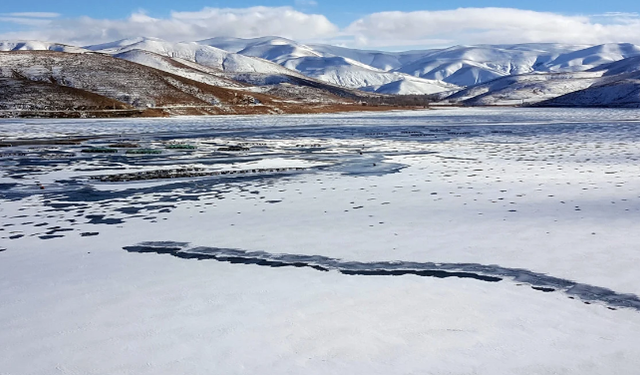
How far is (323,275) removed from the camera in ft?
32.2

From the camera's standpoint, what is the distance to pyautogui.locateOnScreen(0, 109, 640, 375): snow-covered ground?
6.85m

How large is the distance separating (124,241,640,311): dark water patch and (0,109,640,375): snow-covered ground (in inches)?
1.7

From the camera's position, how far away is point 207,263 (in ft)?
34.7

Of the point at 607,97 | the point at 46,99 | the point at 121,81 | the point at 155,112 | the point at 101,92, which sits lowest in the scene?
the point at 607,97

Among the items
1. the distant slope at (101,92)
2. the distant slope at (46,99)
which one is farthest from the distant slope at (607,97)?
the distant slope at (46,99)

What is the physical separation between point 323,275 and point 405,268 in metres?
1.44

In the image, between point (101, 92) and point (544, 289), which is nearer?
point (544, 289)

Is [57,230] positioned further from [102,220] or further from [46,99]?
[46,99]

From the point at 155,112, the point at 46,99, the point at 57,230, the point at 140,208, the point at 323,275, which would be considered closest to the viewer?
the point at 323,275

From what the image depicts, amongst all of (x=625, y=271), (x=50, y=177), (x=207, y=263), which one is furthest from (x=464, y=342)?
(x=50, y=177)

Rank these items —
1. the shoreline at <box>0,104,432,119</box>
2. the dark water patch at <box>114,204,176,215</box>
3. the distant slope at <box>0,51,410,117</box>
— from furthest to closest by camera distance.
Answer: the distant slope at <box>0,51,410,117</box>, the shoreline at <box>0,104,432,119</box>, the dark water patch at <box>114,204,176,215</box>

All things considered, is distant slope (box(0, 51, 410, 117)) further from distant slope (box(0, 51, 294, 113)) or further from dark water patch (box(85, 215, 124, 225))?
dark water patch (box(85, 215, 124, 225))

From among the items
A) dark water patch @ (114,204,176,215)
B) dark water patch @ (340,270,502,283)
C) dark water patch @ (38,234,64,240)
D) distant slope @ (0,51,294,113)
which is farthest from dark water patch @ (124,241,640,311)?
distant slope @ (0,51,294,113)

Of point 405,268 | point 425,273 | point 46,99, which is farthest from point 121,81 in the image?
point 425,273
